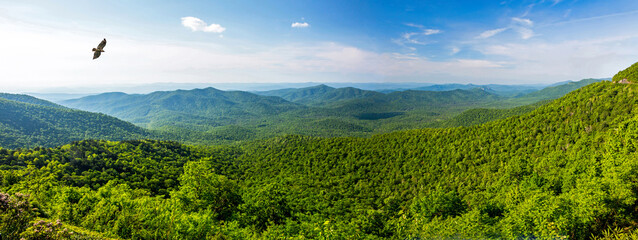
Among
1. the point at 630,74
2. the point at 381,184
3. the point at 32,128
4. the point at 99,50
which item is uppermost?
the point at 630,74

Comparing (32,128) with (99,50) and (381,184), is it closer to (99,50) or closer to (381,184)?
(381,184)

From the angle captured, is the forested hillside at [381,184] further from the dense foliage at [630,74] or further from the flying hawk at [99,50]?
the flying hawk at [99,50]

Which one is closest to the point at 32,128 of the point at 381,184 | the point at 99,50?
the point at 381,184

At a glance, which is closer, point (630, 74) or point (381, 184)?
point (630, 74)

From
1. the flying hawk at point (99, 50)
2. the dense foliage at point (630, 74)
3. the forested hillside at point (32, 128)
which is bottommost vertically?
the forested hillside at point (32, 128)

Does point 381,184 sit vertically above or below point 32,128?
below

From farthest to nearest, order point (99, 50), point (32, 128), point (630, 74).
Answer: point (32, 128) → point (630, 74) → point (99, 50)

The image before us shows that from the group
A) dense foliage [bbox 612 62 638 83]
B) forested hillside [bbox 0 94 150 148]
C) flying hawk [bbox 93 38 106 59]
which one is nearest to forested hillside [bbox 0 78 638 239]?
dense foliage [bbox 612 62 638 83]

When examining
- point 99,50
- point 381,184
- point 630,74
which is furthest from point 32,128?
point 630,74

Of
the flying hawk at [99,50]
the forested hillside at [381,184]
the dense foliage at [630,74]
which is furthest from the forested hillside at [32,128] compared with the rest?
the dense foliage at [630,74]

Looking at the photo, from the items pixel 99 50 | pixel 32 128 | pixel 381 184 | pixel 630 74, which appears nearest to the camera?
pixel 99 50
